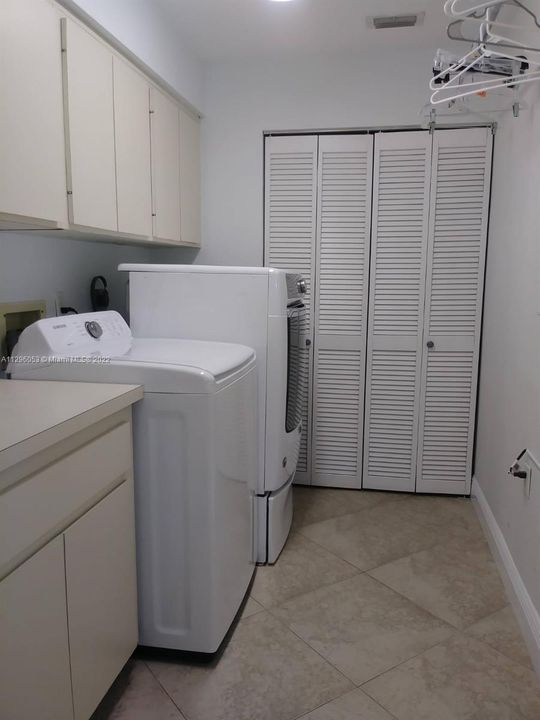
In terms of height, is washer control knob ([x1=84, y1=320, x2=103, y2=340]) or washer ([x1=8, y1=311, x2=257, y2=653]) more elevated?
washer control knob ([x1=84, y1=320, x2=103, y2=340])

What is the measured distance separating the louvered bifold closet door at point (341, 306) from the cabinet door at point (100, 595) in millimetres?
1753

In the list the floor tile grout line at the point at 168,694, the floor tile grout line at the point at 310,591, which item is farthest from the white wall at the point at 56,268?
the floor tile grout line at the point at 310,591

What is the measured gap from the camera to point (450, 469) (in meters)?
3.17

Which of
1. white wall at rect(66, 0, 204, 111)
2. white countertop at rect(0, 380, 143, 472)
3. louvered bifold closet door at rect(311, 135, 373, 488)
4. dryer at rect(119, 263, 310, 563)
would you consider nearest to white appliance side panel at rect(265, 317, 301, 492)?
dryer at rect(119, 263, 310, 563)

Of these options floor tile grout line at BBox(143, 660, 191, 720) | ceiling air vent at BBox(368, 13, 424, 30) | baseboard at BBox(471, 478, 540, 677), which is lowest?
floor tile grout line at BBox(143, 660, 191, 720)

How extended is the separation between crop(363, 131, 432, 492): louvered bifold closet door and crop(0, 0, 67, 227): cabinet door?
6.00ft

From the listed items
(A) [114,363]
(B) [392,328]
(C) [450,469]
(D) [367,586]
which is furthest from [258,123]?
(D) [367,586]

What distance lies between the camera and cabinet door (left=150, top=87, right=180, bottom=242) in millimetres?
2506

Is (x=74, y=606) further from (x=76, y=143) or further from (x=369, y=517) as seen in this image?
(x=369, y=517)

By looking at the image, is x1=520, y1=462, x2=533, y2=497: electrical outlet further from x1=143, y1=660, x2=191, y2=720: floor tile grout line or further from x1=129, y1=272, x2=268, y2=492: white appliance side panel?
x1=143, y1=660, x2=191, y2=720: floor tile grout line

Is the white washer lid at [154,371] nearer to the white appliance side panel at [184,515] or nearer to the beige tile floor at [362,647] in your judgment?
the white appliance side panel at [184,515]

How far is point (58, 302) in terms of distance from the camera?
2.38 m

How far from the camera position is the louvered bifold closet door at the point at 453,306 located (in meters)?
2.92

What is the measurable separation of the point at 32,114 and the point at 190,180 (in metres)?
1.45
